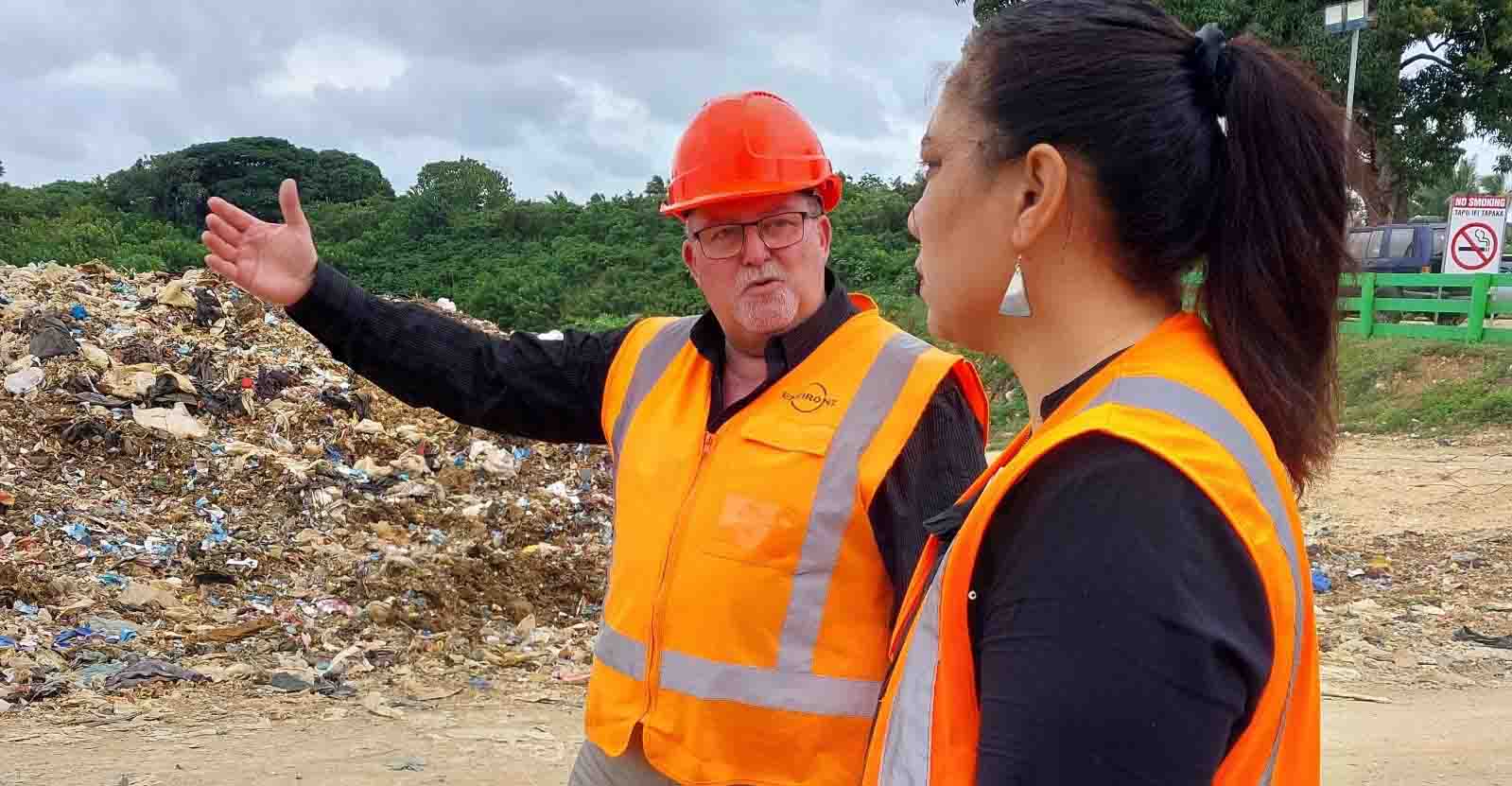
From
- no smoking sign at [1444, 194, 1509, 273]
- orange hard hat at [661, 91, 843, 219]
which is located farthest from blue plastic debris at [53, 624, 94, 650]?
no smoking sign at [1444, 194, 1509, 273]

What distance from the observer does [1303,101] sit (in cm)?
111

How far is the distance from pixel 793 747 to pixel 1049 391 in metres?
1.02

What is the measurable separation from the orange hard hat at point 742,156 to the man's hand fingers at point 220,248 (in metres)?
0.85

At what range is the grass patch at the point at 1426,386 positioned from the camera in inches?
439

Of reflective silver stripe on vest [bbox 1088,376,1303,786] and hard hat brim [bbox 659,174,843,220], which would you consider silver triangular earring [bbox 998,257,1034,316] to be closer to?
reflective silver stripe on vest [bbox 1088,376,1303,786]

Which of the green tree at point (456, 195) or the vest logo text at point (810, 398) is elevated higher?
the green tree at point (456, 195)

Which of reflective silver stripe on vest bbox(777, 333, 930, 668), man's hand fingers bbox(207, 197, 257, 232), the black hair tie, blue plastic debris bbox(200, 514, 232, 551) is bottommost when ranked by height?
blue plastic debris bbox(200, 514, 232, 551)

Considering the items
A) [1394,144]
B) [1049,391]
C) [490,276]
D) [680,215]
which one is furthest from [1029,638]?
[490,276]

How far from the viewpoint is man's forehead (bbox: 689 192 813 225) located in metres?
2.35

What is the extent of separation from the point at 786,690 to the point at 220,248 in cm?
140

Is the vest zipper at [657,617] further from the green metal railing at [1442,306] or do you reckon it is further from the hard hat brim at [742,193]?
the green metal railing at [1442,306]

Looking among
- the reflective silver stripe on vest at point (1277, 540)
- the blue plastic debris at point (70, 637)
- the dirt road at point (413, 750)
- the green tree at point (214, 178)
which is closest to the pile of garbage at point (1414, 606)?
the dirt road at point (413, 750)

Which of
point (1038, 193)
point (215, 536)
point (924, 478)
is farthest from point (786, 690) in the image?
point (215, 536)

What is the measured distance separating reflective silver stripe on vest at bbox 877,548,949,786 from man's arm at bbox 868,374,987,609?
31.7 inches
